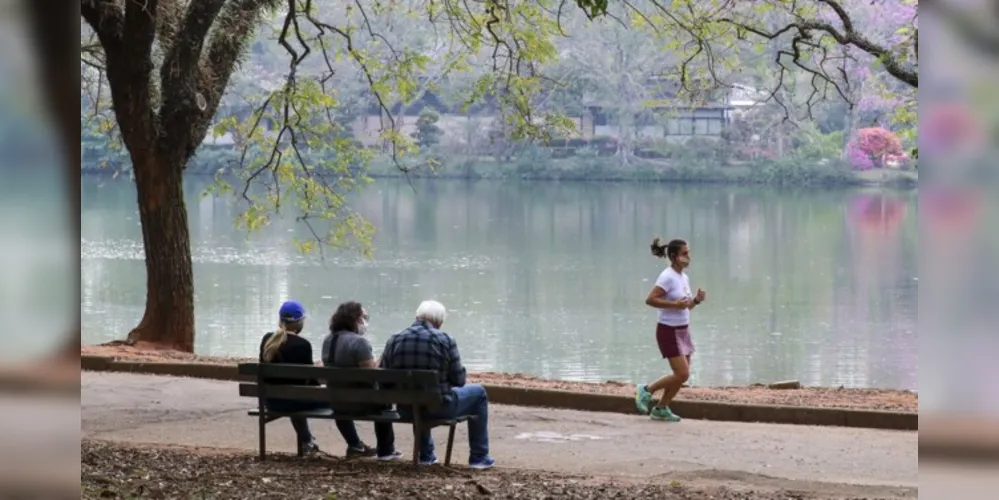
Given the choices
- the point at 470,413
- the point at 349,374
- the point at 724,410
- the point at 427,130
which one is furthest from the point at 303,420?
the point at 427,130

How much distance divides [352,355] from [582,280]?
1118 inches

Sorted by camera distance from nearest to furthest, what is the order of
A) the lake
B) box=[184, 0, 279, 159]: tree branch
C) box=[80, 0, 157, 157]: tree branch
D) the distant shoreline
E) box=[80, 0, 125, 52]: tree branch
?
box=[80, 0, 125, 52]: tree branch < box=[80, 0, 157, 157]: tree branch < box=[184, 0, 279, 159]: tree branch < the lake < the distant shoreline

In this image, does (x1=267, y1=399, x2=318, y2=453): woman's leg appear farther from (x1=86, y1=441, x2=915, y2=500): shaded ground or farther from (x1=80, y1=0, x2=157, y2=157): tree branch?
(x1=80, y1=0, x2=157, y2=157): tree branch

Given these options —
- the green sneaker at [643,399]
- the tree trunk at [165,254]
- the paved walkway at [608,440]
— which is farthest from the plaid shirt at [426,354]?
the tree trunk at [165,254]

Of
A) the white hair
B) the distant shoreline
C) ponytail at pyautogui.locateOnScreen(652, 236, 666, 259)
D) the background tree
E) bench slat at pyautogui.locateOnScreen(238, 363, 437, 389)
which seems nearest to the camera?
bench slat at pyautogui.locateOnScreen(238, 363, 437, 389)

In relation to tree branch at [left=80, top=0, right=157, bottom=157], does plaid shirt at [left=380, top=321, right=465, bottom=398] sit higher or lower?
lower

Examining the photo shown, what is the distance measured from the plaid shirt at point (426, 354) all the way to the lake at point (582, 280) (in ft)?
9.45

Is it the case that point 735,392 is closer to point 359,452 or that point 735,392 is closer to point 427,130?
point 359,452

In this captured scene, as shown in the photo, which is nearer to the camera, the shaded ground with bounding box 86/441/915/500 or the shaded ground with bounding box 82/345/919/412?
the shaded ground with bounding box 86/441/915/500

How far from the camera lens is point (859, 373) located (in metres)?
22.5

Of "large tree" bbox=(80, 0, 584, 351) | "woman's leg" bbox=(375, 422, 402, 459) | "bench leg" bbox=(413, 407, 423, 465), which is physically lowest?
"woman's leg" bbox=(375, 422, 402, 459)

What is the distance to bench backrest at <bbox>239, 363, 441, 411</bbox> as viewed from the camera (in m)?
7.71

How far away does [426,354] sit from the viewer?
7.83 m

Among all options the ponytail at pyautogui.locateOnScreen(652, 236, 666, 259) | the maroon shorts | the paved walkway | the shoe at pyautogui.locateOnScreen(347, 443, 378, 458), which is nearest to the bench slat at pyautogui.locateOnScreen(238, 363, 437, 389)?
the shoe at pyautogui.locateOnScreen(347, 443, 378, 458)
